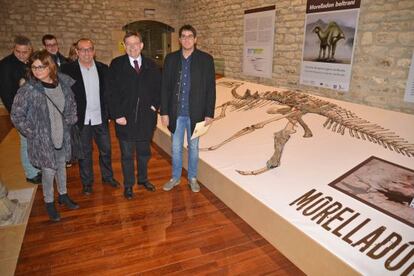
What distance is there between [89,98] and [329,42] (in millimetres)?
3580

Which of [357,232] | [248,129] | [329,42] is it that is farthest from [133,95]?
[329,42]

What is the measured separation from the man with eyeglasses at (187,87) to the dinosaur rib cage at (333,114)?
1.47 meters

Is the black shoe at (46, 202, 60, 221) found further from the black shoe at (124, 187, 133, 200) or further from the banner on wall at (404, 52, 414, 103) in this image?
the banner on wall at (404, 52, 414, 103)

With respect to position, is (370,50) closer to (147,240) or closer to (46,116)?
(147,240)

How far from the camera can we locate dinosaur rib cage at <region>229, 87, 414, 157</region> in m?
2.76

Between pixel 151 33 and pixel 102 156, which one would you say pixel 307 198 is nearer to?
pixel 102 156

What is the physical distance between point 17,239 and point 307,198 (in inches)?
99.2

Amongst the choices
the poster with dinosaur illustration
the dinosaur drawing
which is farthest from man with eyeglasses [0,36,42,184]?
the dinosaur drawing

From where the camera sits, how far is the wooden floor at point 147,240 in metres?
2.21

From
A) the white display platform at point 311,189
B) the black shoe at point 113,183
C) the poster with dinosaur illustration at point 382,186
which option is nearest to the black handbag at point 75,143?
the black shoe at point 113,183

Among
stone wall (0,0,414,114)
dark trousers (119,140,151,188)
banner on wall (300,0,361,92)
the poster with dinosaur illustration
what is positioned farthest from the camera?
banner on wall (300,0,361,92)

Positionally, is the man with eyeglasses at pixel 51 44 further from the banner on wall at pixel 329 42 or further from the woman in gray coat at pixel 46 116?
the banner on wall at pixel 329 42

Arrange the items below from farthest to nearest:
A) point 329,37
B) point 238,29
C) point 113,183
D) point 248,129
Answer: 1. point 238,29
2. point 329,37
3. point 248,129
4. point 113,183

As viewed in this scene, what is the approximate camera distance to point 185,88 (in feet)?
9.57
